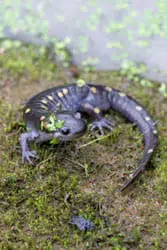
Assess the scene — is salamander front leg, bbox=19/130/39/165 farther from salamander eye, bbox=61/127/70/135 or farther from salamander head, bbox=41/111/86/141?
salamander eye, bbox=61/127/70/135

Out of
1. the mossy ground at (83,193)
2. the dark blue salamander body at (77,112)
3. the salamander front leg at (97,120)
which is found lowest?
the mossy ground at (83,193)

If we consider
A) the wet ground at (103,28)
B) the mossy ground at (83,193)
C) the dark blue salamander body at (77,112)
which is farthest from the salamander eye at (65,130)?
the wet ground at (103,28)

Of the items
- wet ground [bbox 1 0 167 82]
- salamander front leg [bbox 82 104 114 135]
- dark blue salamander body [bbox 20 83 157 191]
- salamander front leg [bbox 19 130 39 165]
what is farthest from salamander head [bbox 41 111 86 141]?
wet ground [bbox 1 0 167 82]

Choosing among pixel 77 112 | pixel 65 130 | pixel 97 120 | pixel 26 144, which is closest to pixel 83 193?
pixel 65 130

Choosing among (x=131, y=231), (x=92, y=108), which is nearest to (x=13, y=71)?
(x=92, y=108)

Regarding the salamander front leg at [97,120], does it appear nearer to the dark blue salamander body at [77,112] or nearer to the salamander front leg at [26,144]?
the dark blue salamander body at [77,112]

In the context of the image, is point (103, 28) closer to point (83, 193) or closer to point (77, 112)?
point (77, 112)
